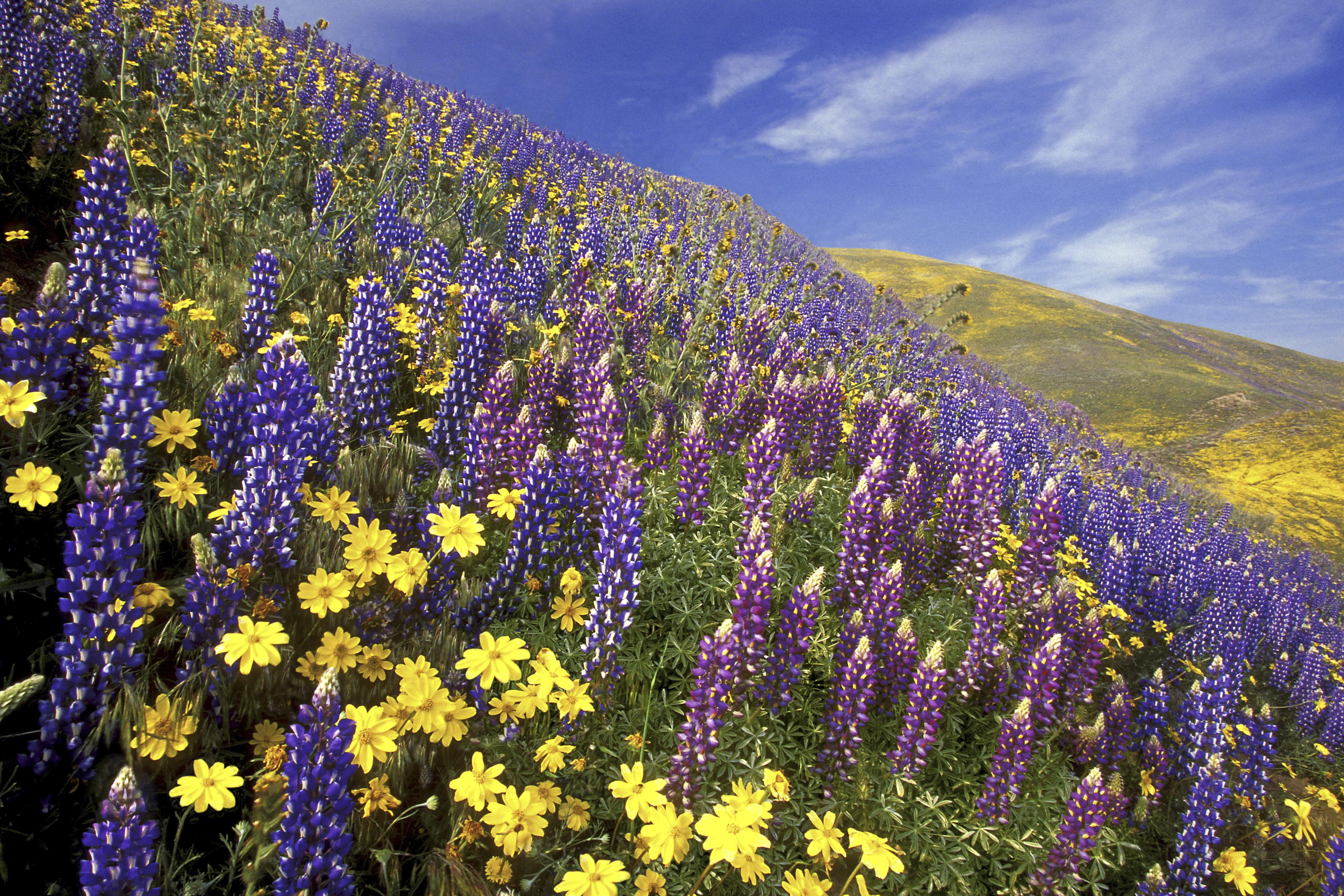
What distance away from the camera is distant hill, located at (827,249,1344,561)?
49.8ft

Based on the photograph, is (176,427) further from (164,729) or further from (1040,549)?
(1040,549)

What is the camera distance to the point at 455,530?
2.73 meters

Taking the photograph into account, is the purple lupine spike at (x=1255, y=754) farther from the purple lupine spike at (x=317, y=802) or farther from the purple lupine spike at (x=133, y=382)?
the purple lupine spike at (x=133, y=382)

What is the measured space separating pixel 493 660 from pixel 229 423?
1.79 m

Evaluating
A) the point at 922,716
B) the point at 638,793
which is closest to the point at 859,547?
the point at 922,716

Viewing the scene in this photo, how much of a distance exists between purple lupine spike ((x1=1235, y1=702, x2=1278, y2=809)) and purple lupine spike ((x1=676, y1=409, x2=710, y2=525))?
425cm

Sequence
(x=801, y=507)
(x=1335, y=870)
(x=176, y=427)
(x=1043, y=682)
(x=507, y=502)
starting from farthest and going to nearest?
(x=801, y=507) → (x=1335, y=870) → (x=1043, y=682) → (x=507, y=502) → (x=176, y=427)

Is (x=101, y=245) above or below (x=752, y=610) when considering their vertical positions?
above

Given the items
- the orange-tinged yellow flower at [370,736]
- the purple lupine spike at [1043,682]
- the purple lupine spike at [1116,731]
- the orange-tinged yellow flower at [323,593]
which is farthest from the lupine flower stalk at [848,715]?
the orange-tinged yellow flower at [323,593]

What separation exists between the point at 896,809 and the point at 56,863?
3285 mm

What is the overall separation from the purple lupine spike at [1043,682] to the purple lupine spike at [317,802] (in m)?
3.27

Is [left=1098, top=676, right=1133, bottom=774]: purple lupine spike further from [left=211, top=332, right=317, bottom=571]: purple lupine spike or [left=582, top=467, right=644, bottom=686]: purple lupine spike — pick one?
[left=211, top=332, right=317, bottom=571]: purple lupine spike

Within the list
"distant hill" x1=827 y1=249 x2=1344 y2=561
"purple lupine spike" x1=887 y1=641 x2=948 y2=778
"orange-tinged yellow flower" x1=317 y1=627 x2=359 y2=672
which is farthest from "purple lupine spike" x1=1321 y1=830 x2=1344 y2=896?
"distant hill" x1=827 y1=249 x2=1344 y2=561

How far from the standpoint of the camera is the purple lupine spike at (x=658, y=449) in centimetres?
420
